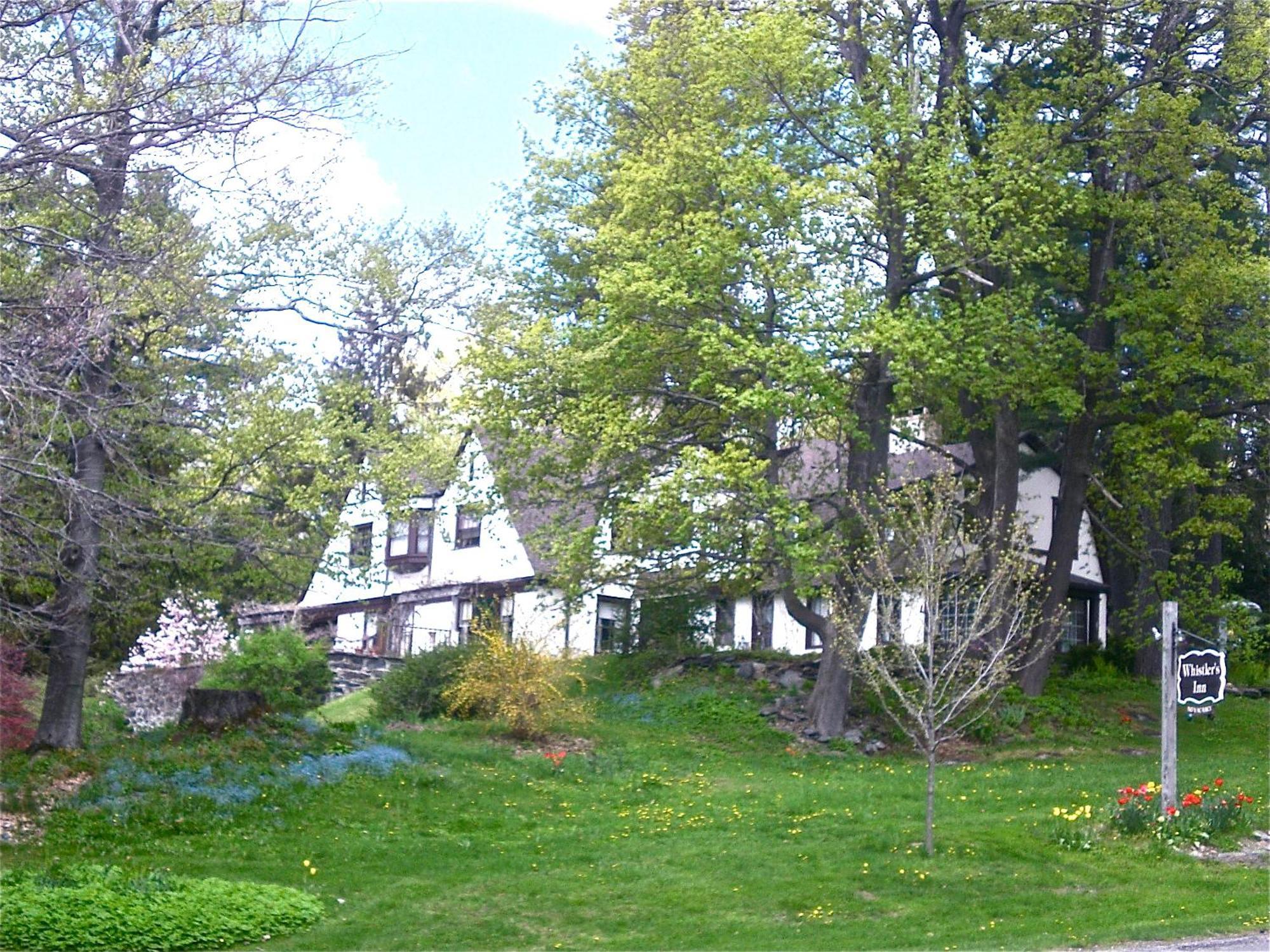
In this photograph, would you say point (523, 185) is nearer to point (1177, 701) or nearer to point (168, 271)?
point (168, 271)

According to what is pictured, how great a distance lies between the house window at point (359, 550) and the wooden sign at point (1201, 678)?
36.2 feet

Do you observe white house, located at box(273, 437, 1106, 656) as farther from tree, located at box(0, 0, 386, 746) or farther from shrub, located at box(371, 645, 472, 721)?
tree, located at box(0, 0, 386, 746)

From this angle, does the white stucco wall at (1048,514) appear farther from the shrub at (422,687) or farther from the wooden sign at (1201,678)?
the wooden sign at (1201,678)

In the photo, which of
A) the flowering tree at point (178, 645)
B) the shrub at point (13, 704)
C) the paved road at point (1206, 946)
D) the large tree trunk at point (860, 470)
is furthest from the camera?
the flowering tree at point (178, 645)

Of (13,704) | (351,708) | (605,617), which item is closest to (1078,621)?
(605,617)

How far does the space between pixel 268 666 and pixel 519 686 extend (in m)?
5.21

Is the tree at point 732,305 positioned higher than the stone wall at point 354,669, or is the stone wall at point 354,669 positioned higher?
the tree at point 732,305

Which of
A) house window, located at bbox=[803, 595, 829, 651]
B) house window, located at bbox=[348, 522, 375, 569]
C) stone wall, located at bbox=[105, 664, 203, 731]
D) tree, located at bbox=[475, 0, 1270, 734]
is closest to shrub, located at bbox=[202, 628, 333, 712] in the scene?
stone wall, located at bbox=[105, 664, 203, 731]

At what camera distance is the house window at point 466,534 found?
39.9m

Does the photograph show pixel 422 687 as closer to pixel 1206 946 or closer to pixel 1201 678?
pixel 1201 678

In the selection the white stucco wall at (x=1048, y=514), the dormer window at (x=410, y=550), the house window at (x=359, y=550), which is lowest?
the house window at (x=359, y=550)

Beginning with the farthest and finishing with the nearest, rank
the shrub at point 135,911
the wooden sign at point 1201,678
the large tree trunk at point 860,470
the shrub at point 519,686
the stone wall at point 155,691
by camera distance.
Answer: the stone wall at point 155,691 < the large tree trunk at point 860,470 < the shrub at point 519,686 < the wooden sign at point 1201,678 < the shrub at point 135,911

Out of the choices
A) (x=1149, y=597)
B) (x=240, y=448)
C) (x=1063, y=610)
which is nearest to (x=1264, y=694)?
(x=1149, y=597)

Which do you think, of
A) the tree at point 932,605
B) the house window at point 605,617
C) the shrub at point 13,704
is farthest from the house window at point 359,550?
the house window at point 605,617
